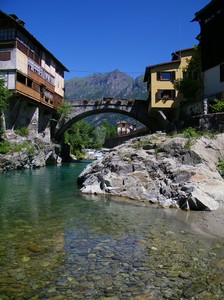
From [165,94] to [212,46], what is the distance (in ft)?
37.8

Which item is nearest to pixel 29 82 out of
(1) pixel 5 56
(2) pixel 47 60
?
(1) pixel 5 56

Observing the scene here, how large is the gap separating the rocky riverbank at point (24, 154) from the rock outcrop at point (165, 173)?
1695 centimetres

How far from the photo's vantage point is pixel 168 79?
43.7 m

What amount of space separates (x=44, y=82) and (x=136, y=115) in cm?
1705

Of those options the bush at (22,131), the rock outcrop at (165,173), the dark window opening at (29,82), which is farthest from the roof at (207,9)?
the bush at (22,131)

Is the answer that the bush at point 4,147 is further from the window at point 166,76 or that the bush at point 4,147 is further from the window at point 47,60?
the window at point 166,76

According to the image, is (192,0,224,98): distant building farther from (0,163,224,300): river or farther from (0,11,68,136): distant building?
(0,11,68,136): distant building

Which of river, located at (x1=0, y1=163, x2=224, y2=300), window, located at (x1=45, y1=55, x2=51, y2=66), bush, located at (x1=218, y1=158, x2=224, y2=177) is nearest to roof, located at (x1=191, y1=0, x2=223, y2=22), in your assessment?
bush, located at (x1=218, y1=158, x2=224, y2=177)

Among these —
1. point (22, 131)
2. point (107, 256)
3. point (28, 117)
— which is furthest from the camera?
point (28, 117)

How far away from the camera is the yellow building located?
43.2 meters

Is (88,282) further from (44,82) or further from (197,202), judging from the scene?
(44,82)

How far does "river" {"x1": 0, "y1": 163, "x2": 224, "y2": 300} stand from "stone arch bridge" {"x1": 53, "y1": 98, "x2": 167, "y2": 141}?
134 ft

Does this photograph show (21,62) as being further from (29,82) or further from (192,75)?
(192,75)

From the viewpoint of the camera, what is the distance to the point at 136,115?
179 ft
